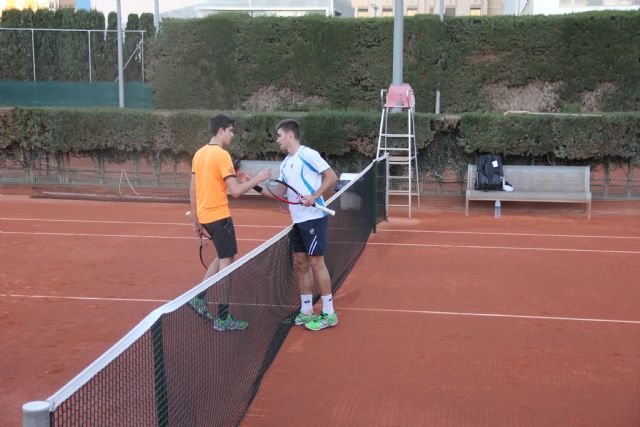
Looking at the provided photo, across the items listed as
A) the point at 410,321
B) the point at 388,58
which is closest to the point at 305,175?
the point at 410,321

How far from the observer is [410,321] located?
7.38 m

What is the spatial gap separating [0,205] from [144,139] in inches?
134

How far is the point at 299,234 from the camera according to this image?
6797 mm

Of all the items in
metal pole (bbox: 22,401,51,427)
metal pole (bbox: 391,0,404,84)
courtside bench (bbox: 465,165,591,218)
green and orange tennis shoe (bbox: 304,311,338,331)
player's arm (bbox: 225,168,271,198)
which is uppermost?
metal pole (bbox: 391,0,404,84)

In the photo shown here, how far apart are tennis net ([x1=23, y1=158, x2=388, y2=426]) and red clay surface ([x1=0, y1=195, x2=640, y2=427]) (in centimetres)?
28

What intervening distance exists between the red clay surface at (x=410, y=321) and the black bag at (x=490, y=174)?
6.06ft

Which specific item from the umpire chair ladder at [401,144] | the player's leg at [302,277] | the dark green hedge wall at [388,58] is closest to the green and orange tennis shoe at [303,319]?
the player's leg at [302,277]

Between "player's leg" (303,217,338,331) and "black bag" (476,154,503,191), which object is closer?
"player's leg" (303,217,338,331)

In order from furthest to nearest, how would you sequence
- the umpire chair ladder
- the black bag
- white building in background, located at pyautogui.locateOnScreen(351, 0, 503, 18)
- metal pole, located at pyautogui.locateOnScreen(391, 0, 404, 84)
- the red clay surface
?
1. white building in background, located at pyautogui.locateOnScreen(351, 0, 503, 18)
2. metal pole, located at pyautogui.locateOnScreen(391, 0, 404, 84)
3. the umpire chair ladder
4. the black bag
5. the red clay surface

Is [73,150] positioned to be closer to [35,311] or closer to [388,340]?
[35,311]

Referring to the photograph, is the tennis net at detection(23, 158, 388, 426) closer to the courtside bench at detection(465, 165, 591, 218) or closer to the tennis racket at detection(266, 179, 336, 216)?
the tennis racket at detection(266, 179, 336, 216)

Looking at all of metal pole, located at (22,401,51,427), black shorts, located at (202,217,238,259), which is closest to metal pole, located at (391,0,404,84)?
black shorts, located at (202,217,238,259)

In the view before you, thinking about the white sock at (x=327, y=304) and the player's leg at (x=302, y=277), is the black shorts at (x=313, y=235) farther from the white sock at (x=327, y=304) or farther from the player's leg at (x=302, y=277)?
the white sock at (x=327, y=304)

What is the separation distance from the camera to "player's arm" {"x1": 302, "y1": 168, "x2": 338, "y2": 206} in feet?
21.4
